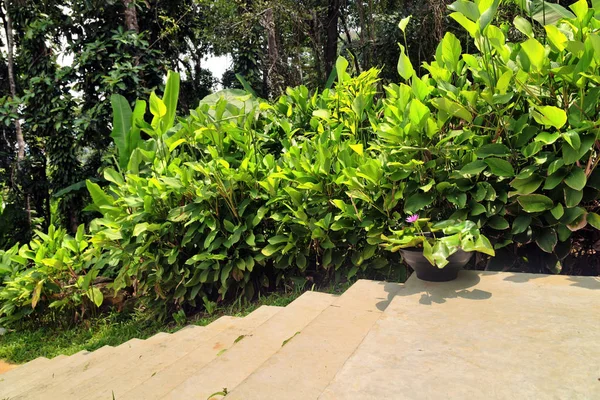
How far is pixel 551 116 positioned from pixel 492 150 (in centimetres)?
26

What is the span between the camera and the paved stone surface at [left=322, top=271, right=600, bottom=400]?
943 mm

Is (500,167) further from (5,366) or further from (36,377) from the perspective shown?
(5,366)

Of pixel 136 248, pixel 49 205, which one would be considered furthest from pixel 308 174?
pixel 49 205

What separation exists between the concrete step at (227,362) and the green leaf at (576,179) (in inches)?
44.1

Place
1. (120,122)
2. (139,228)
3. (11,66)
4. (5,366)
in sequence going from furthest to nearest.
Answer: (11,66) → (120,122) → (5,366) → (139,228)

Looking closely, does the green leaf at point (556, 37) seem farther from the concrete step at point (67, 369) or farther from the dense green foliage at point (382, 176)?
the concrete step at point (67, 369)

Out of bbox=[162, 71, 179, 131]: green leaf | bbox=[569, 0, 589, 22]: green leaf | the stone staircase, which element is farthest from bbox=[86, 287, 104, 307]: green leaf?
bbox=[569, 0, 589, 22]: green leaf

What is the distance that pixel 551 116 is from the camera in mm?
1543

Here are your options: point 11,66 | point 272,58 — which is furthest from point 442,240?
point 11,66

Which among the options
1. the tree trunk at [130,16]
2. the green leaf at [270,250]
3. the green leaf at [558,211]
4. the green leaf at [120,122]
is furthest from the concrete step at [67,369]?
the tree trunk at [130,16]

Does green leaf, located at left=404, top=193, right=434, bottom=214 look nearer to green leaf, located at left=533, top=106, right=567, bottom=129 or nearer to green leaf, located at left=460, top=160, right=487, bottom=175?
green leaf, located at left=460, top=160, right=487, bottom=175

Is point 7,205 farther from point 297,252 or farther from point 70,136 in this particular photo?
point 297,252

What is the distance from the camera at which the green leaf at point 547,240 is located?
1.69 metres

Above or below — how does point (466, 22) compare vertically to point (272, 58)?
below
